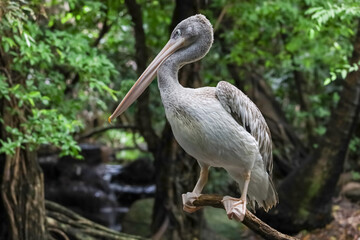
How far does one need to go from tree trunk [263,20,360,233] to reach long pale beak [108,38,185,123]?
4201 mm

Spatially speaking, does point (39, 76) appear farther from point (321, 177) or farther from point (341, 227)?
point (341, 227)

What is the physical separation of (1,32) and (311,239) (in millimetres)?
5529

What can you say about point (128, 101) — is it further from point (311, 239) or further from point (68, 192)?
point (68, 192)

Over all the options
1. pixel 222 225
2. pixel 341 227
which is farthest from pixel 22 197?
pixel 341 227

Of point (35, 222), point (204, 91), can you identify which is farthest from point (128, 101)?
point (35, 222)

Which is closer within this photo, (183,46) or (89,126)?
(183,46)

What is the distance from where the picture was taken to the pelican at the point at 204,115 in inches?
134

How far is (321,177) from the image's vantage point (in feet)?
25.1

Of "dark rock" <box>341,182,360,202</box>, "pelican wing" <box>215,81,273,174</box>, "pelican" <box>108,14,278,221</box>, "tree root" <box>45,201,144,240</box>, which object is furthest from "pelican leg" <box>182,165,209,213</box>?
"dark rock" <box>341,182,360,202</box>

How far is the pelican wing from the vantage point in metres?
3.60

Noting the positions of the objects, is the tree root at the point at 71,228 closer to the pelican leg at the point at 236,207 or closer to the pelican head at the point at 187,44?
the pelican leg at the point at 236,207

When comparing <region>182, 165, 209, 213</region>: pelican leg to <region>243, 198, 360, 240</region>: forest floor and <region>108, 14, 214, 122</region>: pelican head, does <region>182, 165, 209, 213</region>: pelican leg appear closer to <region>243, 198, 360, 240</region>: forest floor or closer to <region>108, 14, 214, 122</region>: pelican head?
<region>108, 14, 214, 122</region>: pelican head

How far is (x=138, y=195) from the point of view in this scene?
39.7 feet

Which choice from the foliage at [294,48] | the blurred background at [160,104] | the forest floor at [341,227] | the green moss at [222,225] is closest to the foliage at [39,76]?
the blurred background at [160,104]
